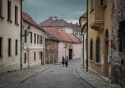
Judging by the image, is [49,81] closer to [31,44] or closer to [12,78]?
[12,78]

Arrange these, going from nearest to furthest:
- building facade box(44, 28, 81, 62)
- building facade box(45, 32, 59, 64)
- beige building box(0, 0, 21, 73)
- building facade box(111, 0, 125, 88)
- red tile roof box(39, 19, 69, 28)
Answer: building facade box(111, 0, 125, 88)
beige building box(0, 0, 21, 73)
building facade box(45, 32, 59, 64)
building facade box(44, 28, 81, 62)
red tile roof box(39, 19, 69, 28)

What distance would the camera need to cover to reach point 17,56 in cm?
2583

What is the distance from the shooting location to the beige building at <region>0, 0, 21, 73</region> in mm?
20500

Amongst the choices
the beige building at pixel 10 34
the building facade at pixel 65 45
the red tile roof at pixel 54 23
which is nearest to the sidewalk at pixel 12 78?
the beige building at pixel 10 34

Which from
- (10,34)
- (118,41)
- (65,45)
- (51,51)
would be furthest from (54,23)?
(118,41)

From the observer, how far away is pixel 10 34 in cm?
2303

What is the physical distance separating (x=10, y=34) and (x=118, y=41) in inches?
511

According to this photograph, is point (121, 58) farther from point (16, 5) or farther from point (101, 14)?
point (16, 5)

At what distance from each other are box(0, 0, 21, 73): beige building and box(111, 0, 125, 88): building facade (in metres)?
10.3

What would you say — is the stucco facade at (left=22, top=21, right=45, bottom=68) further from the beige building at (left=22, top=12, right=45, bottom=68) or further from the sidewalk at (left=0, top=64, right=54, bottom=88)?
the sidewalk at (left=0, top=64, right=54, bottom=88)

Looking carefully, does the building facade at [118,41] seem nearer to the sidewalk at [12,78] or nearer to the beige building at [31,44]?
the sidewalk at [12,78]

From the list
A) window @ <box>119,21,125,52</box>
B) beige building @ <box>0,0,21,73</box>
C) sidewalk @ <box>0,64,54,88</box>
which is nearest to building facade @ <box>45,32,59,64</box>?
beige building @ <box>0,0,21,73</box>

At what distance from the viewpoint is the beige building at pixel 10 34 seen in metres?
20.5

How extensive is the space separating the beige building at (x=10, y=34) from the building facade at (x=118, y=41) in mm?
10261
